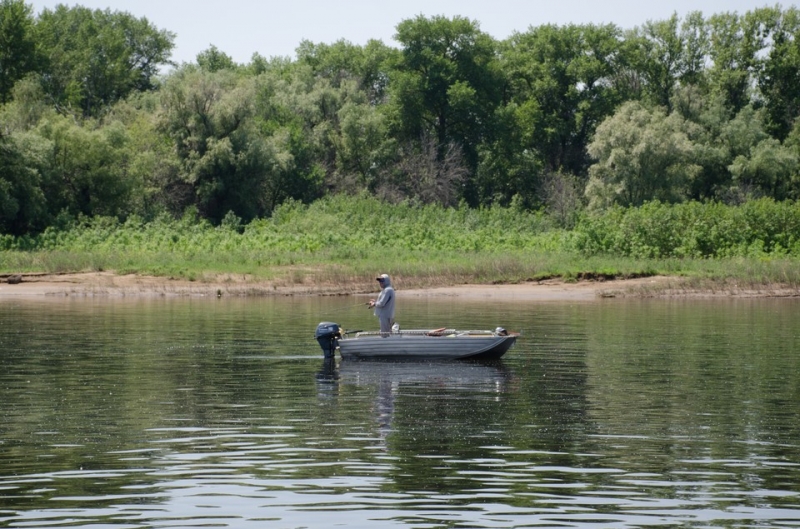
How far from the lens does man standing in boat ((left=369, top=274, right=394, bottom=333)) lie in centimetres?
3381

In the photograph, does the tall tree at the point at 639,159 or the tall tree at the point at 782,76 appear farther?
the tall tree at the point at 782,76

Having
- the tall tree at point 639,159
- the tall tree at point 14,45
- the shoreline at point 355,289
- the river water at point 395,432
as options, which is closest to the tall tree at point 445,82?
the tall tree at point 639,159

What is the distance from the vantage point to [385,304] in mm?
34281

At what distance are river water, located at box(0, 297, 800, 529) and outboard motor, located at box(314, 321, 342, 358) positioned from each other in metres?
0.60

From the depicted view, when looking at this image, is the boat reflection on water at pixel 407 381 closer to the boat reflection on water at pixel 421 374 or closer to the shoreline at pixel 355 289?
the boat reflection on water at pixel 421 374

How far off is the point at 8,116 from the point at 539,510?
6951 centimetres

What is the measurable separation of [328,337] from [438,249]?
3602 cm

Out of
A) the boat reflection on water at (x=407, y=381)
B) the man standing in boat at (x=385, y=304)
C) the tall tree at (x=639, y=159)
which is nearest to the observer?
the boat reflection on water at (x=407, y=381)

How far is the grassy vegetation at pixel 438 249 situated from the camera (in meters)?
62.7

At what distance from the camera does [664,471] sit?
1927cm

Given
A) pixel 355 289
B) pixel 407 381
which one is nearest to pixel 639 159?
pixel 355 289

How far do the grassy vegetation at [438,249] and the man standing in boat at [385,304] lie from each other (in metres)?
26.8

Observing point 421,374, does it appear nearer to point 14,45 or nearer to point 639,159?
point 639,159

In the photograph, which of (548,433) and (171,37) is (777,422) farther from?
(171,37)
